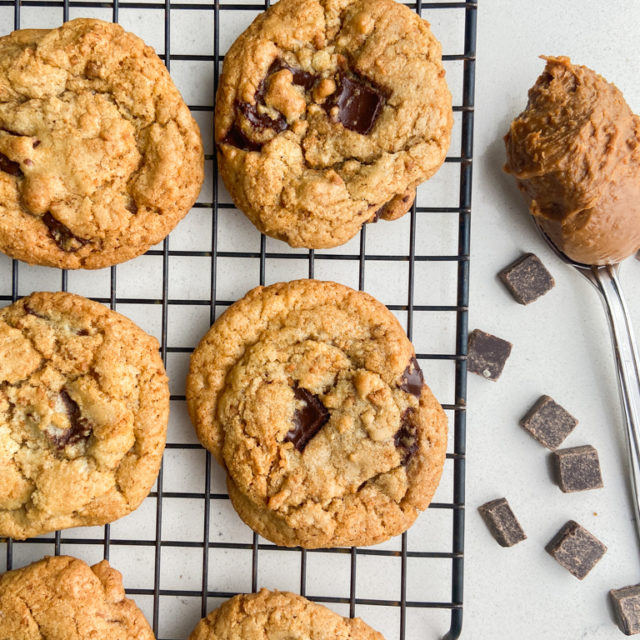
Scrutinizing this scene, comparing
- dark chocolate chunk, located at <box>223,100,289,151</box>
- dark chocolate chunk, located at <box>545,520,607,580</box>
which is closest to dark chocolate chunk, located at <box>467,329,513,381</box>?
dark chocolate chunk, located at <box>545,520,607,580</box>

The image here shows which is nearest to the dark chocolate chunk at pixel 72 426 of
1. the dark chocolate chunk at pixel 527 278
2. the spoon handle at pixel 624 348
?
the dark chocolate chunk at pixel 527 278

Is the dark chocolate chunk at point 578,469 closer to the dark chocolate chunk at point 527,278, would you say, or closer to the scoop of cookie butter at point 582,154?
the dark chocolate chunk at point 527,278

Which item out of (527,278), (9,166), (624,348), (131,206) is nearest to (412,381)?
(527,278)

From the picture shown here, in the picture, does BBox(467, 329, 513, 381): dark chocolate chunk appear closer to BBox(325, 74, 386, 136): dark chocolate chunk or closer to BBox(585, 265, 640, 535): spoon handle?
BBox(585, 265, 640, 535): spoon handle

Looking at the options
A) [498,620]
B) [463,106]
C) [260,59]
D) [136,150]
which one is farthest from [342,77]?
[498,620]

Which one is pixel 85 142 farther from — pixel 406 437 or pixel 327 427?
pixel 406 437

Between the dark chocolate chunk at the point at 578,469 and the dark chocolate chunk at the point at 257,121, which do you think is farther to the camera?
the dark chocolate chunk at the point at 578,469
